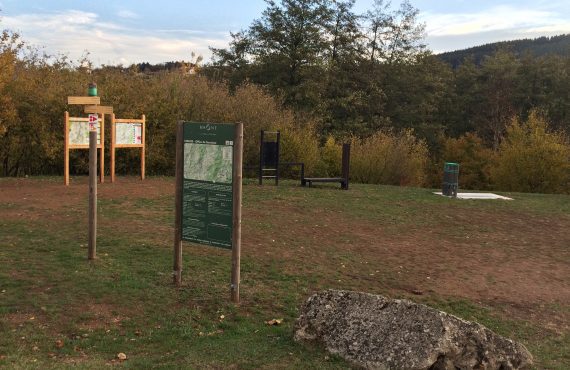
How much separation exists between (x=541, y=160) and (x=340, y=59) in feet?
58.2

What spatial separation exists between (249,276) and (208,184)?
4.98ft

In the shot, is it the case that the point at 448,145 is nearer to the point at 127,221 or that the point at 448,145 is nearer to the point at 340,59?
Answer: the point at 340,59

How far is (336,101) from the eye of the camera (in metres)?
38.6

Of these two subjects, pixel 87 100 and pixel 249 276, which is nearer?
pixel 249 276

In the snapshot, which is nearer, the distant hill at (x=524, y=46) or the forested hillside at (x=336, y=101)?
the forested hillside at (x=336, y=101)

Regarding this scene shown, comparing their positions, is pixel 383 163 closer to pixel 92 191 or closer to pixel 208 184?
pixel 92 191

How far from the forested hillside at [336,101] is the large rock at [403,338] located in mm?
14601

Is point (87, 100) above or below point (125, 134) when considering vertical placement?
above

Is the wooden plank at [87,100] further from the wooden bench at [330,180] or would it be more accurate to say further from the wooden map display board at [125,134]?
the wooden bench at [330,180]

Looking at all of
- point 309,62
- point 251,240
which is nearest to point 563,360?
point 251,240

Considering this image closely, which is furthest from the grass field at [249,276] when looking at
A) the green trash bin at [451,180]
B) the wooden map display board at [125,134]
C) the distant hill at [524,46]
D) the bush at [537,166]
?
the distant hill at [524,46]

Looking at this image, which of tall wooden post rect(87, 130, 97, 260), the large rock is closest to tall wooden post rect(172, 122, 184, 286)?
tall wooden post rect(87, 130, 97, 260)

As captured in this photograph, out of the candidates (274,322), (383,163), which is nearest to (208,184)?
(274,322)

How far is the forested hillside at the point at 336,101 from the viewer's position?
19812 mm
